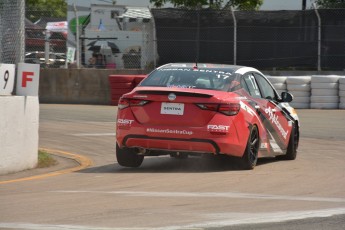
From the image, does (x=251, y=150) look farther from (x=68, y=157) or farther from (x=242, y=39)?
(x=242, y=39)

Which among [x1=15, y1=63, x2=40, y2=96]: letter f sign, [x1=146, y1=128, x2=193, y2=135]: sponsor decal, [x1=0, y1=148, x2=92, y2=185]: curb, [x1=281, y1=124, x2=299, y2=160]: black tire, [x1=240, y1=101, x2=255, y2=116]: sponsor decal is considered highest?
[x1=15, y1=63, x2=40, y2=96]: letter f sign

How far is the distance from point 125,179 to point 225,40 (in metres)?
18.1

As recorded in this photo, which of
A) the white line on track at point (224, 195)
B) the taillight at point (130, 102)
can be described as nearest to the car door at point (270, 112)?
the taillight at point (130, 102)

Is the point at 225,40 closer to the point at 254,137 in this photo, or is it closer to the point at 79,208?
the point at 254,137

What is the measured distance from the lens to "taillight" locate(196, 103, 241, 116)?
39.3ft

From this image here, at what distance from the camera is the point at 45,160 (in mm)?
13484

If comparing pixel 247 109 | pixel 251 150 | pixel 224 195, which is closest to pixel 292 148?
pixel 251 150

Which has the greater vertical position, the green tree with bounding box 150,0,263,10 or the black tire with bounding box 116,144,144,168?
the green tree with bounding box 150,0,263,10

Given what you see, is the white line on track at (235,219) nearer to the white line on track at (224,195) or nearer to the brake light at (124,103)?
the white line on track at (224,195)

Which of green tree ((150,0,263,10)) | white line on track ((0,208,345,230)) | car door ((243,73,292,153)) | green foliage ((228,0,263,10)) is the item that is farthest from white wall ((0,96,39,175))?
green foliage ((228,0,263,10))

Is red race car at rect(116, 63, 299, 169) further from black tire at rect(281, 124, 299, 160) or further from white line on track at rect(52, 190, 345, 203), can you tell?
white line on track at rect(52, 190, 345, 203)

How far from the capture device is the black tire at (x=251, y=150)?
12422mm

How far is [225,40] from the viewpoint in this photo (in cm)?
2917

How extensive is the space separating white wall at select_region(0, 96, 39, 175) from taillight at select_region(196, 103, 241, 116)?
7.77 ft
